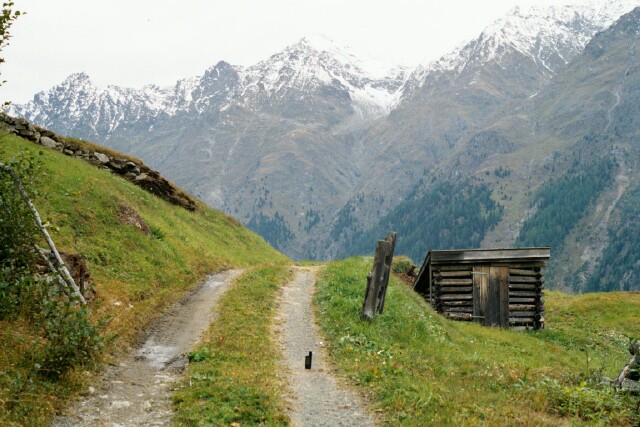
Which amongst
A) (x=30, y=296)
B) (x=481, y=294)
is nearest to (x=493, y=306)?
(x=481, y=294)

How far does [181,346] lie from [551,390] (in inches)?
423

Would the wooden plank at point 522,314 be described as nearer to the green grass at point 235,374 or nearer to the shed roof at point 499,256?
the shed roof at point 499,256

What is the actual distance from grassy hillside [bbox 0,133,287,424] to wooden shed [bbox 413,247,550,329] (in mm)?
14439

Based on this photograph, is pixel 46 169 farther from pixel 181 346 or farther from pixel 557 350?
pixel 557 350

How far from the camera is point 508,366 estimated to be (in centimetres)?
1600

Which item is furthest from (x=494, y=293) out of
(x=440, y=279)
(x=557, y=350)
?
(x=557, y=350)

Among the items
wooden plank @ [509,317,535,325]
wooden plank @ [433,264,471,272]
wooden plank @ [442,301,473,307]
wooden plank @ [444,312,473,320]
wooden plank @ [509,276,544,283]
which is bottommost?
wooden plank @ [509,317,535,325]

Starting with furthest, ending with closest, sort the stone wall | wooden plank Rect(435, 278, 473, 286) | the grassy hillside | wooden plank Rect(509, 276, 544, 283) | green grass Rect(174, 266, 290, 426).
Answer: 1. the stone wall
2. wooden plank Rect(509, 276, 544, 283)
3. wooden plank Rect(435, 278, 473, 286)
4. the grassy hillside
5. green grass Rect(174, 266, 290, 426)

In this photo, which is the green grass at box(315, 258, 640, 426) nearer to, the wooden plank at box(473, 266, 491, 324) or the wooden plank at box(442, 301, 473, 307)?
the wooden plank at box(473, 266, 491, 324)

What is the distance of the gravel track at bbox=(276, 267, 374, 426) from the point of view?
37.0 ft

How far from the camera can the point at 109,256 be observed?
2308 centimetres

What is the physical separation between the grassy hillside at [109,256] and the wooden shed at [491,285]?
14.4 m

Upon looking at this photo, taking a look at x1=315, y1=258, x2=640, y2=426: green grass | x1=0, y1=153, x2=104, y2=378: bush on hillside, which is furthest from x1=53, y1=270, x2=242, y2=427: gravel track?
x1=315, y1=258, x2=640, y2=426: green grass

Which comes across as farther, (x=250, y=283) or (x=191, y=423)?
(x=250, y=283)
